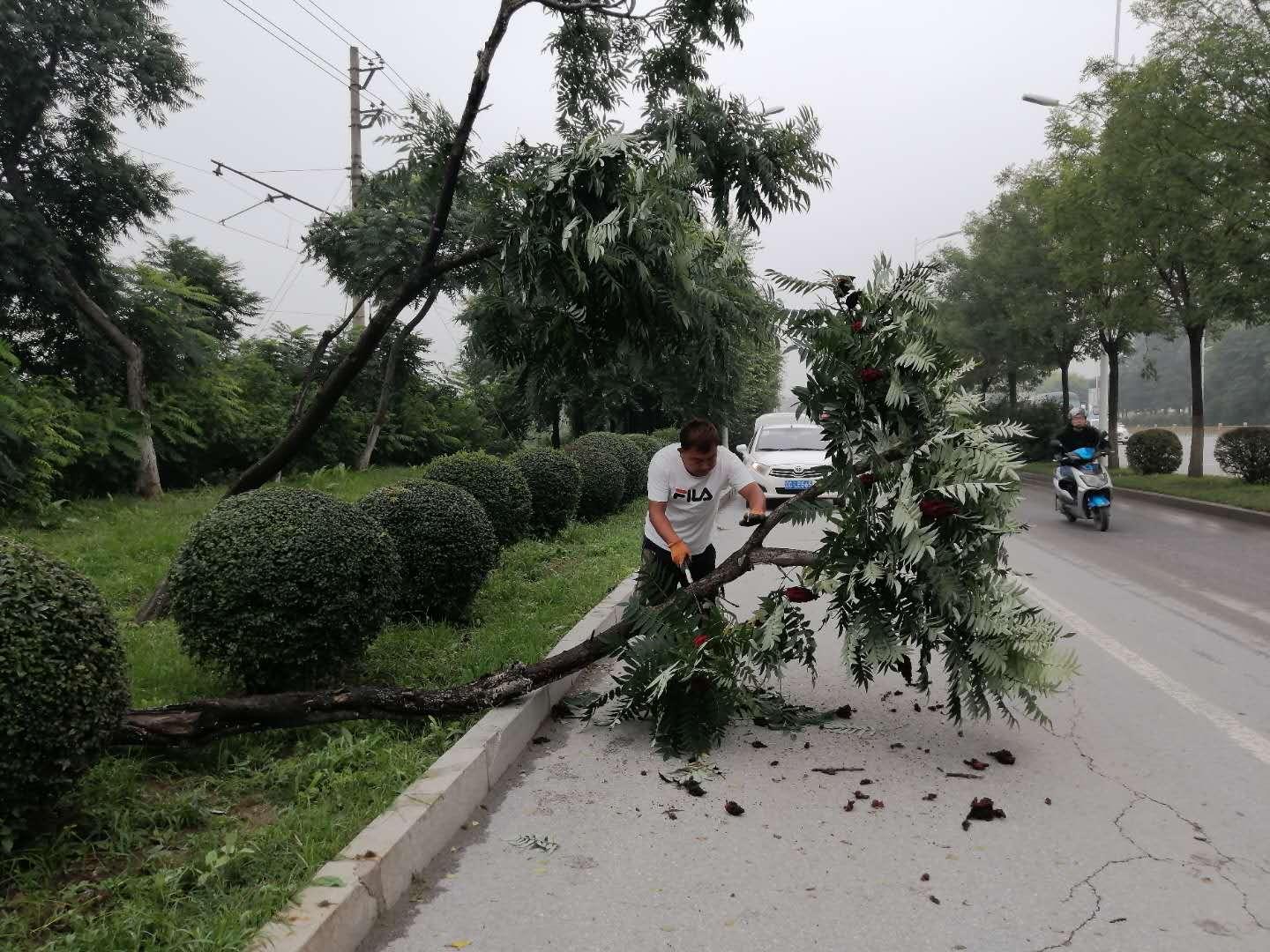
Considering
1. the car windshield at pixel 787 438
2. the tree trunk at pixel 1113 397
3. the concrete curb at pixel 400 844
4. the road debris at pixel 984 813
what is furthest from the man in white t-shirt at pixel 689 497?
the tree trunk at pixel 1113 397

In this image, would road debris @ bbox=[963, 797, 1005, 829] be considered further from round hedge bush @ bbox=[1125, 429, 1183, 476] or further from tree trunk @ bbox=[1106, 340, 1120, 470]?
tree trunk @ bbox=[1106, 340, 1120, 470]

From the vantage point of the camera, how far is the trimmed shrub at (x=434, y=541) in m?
7.23

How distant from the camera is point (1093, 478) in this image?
46.9ft

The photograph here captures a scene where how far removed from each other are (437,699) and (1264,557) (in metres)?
10.9

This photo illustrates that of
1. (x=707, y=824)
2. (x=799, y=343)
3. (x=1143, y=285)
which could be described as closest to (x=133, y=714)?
(x=707, y=824)

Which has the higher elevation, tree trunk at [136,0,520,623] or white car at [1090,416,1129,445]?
tree trunk at [136,0,520,623]

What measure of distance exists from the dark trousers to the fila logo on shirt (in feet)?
1.14

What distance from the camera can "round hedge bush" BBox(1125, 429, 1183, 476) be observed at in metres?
24.3

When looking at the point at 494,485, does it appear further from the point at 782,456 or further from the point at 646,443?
the point at 646,443

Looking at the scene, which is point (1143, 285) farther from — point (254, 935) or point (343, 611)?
point (254, 935)

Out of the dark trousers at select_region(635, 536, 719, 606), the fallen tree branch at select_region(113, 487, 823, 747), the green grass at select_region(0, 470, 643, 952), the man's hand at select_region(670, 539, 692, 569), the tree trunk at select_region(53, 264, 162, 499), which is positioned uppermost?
the tree trunk at select_region(53, 264, 162, 499)

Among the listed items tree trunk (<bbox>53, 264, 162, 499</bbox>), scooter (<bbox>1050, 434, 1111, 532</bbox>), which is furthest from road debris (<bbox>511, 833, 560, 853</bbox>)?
tree trunk (<bbox>53, 264, 162, 499</bbox>)

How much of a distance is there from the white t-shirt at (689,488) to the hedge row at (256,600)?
163cm

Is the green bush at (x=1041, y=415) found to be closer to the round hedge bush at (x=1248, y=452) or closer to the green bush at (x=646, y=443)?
the round hedge bush at (x=1248, y=452)
